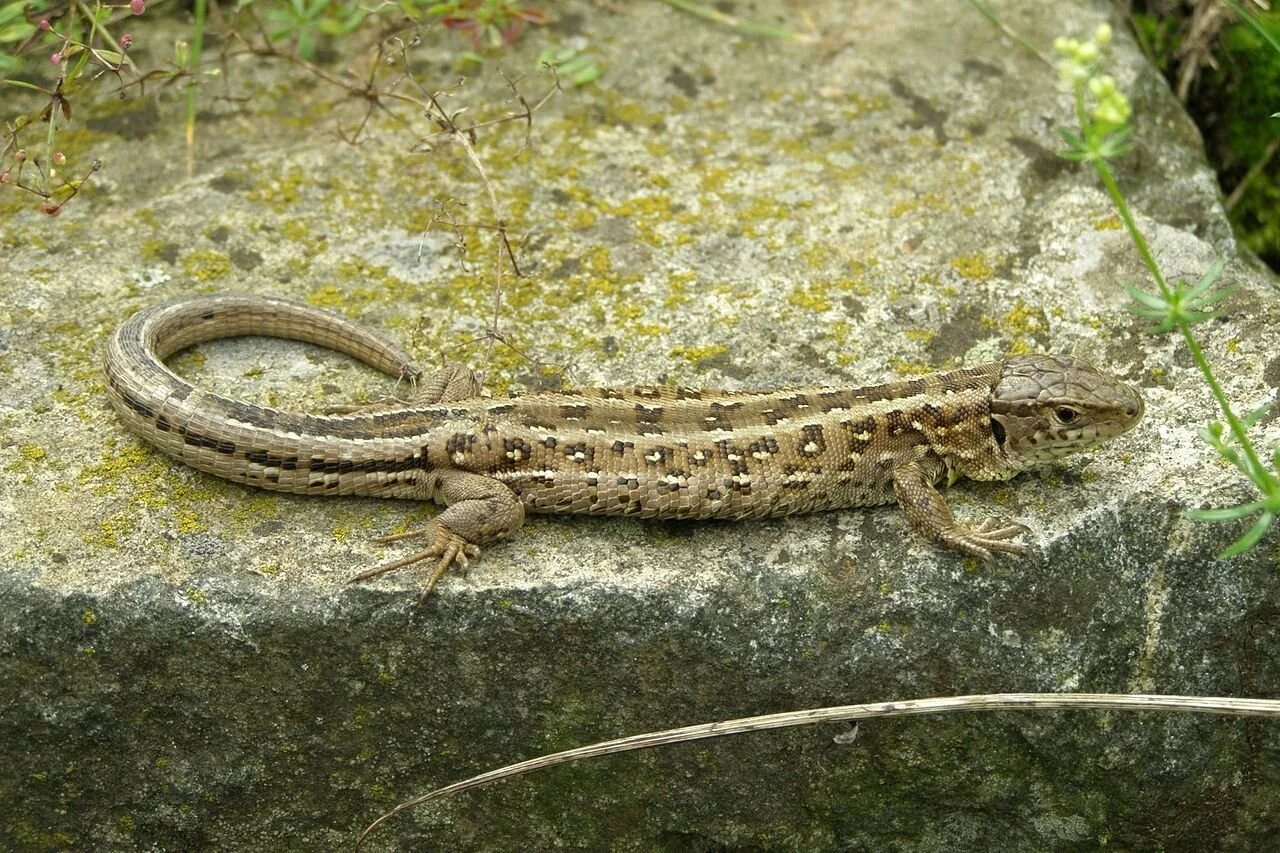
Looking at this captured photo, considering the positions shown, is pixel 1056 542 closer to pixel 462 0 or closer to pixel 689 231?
pixel 689 231

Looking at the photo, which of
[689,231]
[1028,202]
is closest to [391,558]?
[689,231]

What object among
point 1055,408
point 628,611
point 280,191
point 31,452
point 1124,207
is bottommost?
point 31,452

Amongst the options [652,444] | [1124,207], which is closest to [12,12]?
[652,444]

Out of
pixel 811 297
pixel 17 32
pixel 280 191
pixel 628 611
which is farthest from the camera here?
pixel 280 191

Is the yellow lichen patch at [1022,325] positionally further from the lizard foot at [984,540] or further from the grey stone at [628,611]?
the lizard foot at [984,540]

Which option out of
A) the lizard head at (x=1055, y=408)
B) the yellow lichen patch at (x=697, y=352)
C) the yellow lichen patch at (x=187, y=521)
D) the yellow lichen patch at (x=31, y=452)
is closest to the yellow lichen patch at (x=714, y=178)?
the yellow lichen patch at (x=697, y=352)

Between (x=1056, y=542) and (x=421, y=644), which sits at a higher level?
(x=1056, y=542)

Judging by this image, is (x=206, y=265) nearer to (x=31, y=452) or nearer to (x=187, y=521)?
(x=31, y=452)
